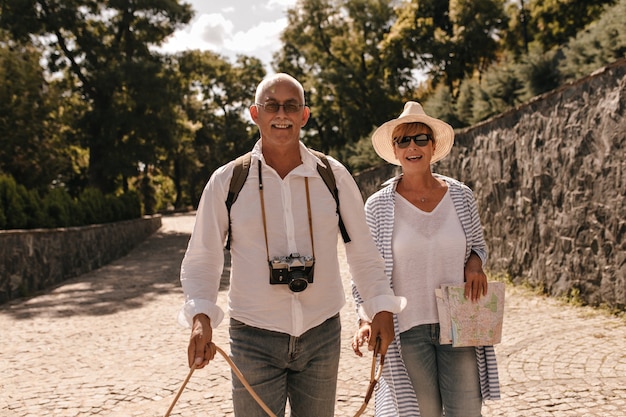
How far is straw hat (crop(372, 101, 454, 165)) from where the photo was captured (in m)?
3.08

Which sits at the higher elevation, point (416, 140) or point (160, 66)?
Answer: point (160, 66)

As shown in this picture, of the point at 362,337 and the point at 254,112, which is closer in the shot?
the point at 254,112

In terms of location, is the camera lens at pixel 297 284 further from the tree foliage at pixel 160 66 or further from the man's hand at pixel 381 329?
the tree foliage at pixel 160 66

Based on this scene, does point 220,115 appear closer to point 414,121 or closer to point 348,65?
point 348,65

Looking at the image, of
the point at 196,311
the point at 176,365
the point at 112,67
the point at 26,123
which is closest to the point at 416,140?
the point at 196,311

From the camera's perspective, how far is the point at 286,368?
2.26 m

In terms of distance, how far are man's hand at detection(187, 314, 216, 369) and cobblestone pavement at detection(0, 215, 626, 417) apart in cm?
240

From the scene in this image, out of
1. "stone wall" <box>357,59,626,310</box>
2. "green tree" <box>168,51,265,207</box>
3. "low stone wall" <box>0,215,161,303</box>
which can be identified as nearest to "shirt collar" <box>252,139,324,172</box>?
"stone wall" <box>357,59,626,310</box>

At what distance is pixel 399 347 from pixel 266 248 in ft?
3.46

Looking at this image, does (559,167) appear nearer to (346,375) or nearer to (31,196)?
(346,375)

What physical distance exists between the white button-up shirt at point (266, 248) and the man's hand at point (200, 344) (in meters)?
0.05

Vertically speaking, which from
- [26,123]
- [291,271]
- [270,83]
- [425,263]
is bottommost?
[425,263]

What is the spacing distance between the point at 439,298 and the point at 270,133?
1.20 m

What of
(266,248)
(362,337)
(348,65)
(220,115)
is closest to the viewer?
(266,248)
